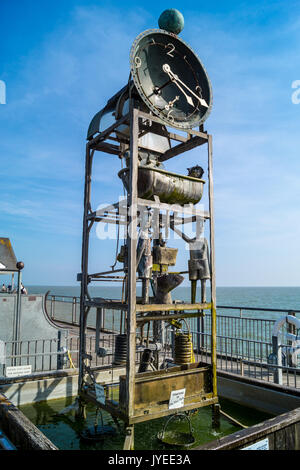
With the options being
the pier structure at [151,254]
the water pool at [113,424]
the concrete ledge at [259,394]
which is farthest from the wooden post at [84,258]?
the concrete ledge at [259,394]

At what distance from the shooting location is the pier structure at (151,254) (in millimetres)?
5918

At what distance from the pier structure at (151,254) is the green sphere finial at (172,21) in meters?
0.38

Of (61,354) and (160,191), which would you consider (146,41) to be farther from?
(61,354)

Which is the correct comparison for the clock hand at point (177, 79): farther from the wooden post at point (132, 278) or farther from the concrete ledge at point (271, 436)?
the concrete ledge at point (271, 436)

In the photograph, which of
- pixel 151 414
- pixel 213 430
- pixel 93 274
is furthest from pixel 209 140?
pixel 213 430

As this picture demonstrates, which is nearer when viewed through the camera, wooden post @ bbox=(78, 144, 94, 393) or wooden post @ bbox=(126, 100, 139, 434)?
wooden post @ bbox=(126, 100, 139, 434)

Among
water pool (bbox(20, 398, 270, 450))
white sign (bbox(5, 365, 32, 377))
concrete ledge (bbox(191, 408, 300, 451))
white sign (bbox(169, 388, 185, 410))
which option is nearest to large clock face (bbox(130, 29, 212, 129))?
white sign (bbox(169, 388, 185, 410))

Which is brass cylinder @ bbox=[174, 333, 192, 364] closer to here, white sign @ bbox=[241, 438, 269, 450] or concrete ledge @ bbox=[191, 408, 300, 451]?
concrete ledge @ bbox=[191, 408, 300, 451]

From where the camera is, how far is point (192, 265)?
23.9ft

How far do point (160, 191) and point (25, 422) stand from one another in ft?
14.7

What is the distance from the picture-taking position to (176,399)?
6137mm

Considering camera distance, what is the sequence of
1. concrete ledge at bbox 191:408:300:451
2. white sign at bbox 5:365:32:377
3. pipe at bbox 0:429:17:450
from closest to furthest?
concrete ledge at bbox 191:408:300:451 → pipe at bbox 0:429:17:450 → white sign at bbox 5:365:32:377

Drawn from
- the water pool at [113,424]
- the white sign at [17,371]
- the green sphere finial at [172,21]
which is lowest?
the water pool at [113,424]

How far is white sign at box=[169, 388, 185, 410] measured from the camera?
6.07 meters
